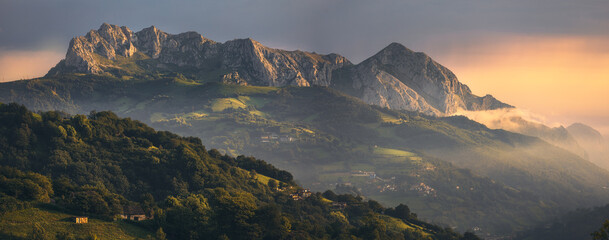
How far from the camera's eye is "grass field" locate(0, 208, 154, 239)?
99.1 metres

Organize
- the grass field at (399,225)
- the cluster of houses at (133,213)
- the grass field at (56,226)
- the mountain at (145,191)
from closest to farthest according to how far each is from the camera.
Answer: the grass field at (56,226) → the mountain at (145,191) → the cluster of houses at (133,213) → the grass field at (399,225)

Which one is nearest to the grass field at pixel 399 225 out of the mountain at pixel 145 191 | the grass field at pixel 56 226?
the mountain at pixel 145 191

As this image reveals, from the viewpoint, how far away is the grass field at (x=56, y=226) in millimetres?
99062

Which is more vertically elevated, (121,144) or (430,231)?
(121,144)

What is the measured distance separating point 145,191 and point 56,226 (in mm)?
55449

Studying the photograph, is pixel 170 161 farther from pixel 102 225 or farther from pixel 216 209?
pixel 102 225

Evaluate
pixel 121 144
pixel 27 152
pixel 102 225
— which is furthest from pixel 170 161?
pixel 102 225

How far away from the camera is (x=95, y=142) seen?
174375 millimetres

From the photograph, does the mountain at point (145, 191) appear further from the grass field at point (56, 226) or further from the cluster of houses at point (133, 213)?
the cluster of houses at point (133, 213)

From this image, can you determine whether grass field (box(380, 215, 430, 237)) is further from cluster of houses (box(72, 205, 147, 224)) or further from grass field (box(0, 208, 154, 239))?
grass field (box(0, 208, 154, 239))

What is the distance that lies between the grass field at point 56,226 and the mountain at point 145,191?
13.0 inches

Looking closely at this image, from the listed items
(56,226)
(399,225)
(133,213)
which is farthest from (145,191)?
(399,225)

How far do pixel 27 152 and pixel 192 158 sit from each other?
4762 centimetres

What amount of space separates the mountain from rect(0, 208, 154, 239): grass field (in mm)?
330
